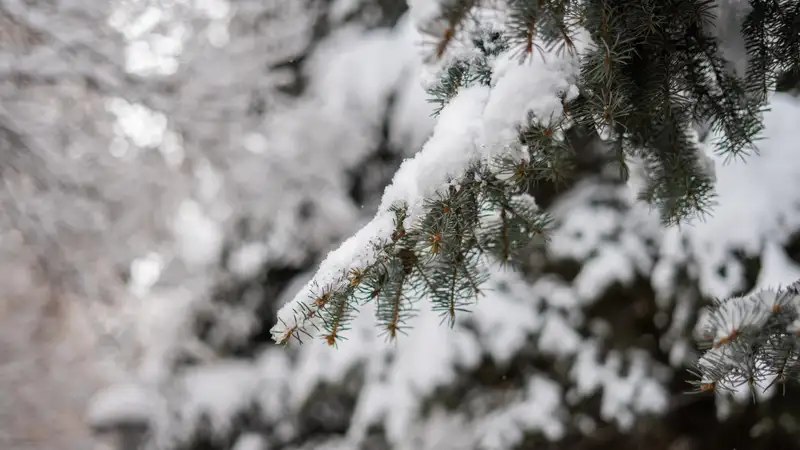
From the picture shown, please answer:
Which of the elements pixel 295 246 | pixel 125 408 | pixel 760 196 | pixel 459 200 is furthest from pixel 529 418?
→ pixel 125 408

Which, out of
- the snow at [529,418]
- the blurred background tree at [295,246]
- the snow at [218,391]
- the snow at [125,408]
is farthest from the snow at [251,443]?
the snow at [529,418]

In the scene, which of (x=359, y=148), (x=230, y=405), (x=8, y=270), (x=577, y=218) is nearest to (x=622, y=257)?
(x=577, y=218)

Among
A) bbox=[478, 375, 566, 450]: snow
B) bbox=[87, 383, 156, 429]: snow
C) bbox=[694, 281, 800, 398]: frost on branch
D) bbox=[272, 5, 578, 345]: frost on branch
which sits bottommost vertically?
bbox=[694, 281, 800, 398]: frost on branch

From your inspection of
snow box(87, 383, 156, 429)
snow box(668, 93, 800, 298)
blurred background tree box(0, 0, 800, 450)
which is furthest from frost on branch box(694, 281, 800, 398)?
snow box(87, 383, 156, 429)

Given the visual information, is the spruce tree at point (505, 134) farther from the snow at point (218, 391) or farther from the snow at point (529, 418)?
the snow at point (218, 391)

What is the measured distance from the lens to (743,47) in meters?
1.08

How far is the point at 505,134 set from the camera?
85 centimetres

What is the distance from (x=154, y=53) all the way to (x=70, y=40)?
1.18ft

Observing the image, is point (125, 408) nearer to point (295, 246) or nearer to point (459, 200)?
point (295, 246)

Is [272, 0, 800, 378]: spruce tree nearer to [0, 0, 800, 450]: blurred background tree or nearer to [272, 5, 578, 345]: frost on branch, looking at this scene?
[272, 5, 578, 345]: frost on branch

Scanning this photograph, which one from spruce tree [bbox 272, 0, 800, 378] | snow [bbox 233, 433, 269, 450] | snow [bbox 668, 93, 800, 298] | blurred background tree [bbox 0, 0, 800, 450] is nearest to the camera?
spruce tree [bbox 272, 0, 800, 378]

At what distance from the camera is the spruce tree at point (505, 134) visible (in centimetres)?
85

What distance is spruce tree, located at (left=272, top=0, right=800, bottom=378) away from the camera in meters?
0.85

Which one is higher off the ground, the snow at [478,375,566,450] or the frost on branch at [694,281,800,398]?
the snow at [478,375,566,450]
